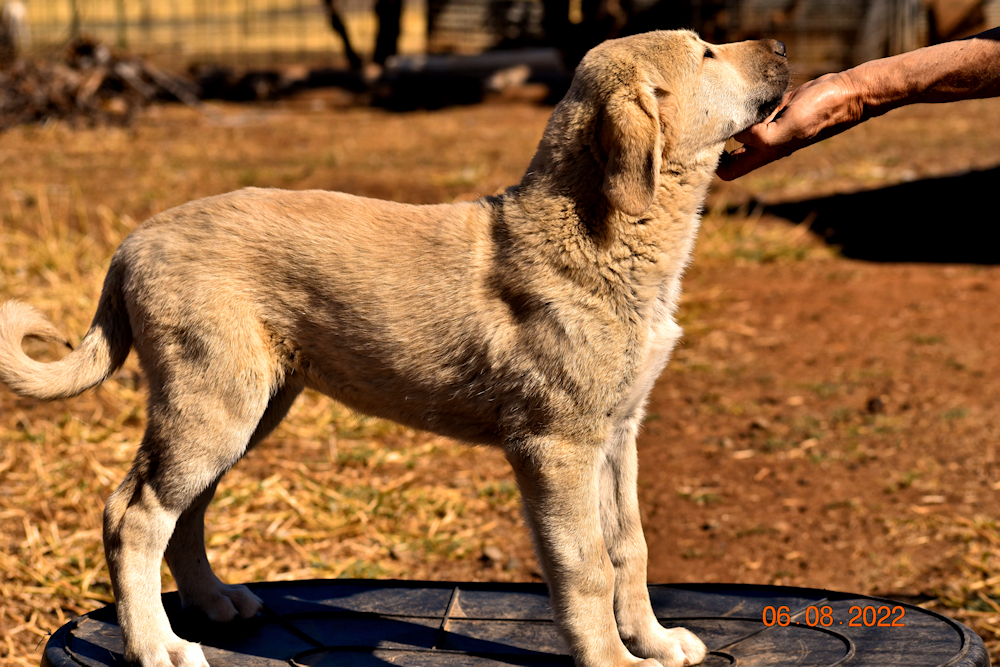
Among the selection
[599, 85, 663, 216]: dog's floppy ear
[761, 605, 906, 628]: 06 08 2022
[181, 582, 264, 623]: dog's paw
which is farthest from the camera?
[181, 582, 264, 623]: dog's paw

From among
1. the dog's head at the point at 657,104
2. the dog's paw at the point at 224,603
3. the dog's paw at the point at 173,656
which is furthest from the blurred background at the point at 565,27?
the dog's paw at the point at 173,656

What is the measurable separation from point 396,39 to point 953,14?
34.0ft

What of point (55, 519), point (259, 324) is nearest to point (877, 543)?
point (259, 324)

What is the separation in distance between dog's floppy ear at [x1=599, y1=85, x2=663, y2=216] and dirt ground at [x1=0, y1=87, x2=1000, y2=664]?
7.20 feet

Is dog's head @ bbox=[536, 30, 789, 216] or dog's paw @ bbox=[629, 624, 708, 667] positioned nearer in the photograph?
dog's head @ bbox=[536, 30, 789, 216]

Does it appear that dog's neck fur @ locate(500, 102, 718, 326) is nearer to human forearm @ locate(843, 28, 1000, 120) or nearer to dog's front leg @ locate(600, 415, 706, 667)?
dog's front leg @ locate(600, 415, 706, 667)

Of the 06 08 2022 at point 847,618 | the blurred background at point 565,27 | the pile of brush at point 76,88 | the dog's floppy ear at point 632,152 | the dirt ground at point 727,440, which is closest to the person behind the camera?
the dog's floppy ear at point 632,152

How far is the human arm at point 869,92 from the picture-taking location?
3.41 m

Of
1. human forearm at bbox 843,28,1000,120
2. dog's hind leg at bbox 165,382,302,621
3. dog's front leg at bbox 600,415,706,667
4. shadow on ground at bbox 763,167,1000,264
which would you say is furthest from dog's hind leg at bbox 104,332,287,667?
shadow on ground at bbox 763,167,1000,264

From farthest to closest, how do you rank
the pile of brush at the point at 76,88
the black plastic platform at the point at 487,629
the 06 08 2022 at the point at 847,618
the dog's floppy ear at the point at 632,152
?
the pile of brush at the point at 76,88, the 06 08 2022 at the point at 847,618, the black plastic platform at the point at 487,629, the dog's floppy ear at the point at 632,152

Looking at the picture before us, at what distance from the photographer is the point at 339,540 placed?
4.81 metres

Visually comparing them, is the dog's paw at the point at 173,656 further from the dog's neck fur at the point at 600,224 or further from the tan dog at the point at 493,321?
the dog's neck fur at the point at 600,224

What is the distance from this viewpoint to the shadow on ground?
27.4ft

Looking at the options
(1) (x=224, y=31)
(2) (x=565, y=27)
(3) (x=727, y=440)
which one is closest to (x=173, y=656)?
(3) (x=727, y=440)
